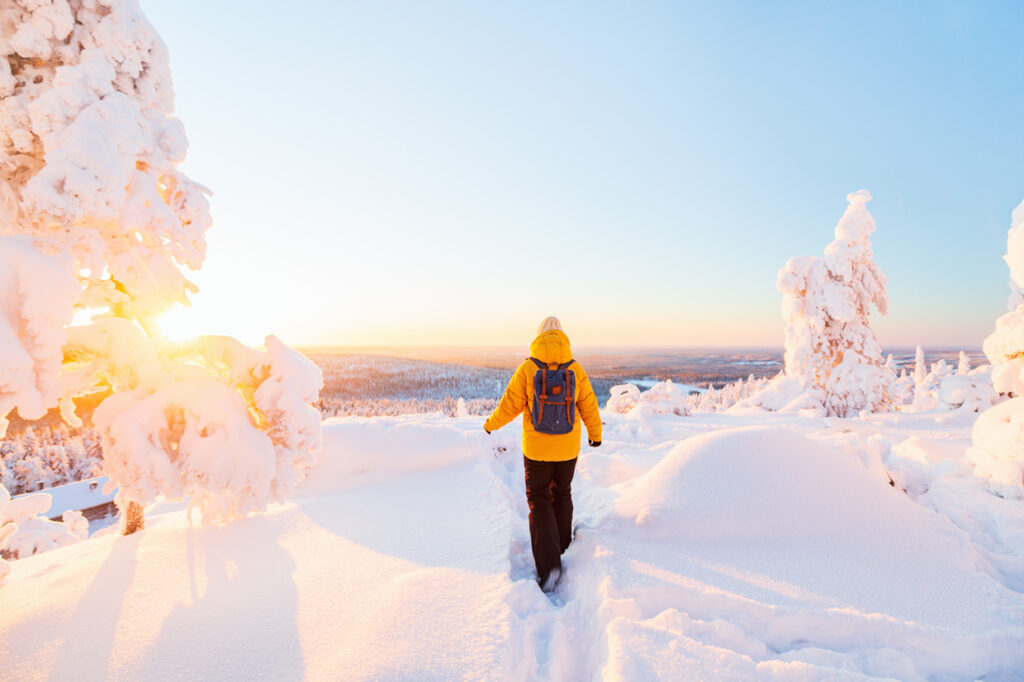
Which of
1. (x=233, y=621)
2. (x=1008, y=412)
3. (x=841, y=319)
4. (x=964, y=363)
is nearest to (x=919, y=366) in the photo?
(x=964, y=363)

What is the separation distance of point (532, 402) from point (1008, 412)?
7.27m

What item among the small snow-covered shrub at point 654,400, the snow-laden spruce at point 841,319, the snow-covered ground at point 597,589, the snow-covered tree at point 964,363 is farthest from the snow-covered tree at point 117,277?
the snow-covered tree at point 964,363

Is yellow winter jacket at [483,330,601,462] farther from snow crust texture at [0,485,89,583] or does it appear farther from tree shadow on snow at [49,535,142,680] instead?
snow crust texture at [0,485,89,583]

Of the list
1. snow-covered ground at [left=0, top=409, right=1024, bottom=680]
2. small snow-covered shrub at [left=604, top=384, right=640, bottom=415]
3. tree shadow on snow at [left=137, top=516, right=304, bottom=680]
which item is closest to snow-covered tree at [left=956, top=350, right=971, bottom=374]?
small snow-covered shrub at [left=604, top=384, right=640, bottom=415]

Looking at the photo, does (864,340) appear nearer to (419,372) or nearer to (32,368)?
(32,368)

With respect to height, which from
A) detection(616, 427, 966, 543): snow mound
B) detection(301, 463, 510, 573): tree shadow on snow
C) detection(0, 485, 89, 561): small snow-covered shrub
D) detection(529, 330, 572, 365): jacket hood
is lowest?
detection(0, 485, 89, 561): small snow-covered shrub

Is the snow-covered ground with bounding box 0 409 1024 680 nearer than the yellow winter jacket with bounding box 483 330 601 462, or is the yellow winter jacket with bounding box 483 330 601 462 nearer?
the snow-covered ground with bounding box 0 409 1024 680

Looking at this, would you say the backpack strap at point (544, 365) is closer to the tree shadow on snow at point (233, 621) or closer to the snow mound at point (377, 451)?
the tree shadow on snow at point (233, 621)

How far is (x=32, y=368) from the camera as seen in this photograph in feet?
9.96

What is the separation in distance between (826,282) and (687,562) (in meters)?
19.3

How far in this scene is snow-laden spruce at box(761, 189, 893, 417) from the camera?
54.1 feet

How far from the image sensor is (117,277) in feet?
16.3

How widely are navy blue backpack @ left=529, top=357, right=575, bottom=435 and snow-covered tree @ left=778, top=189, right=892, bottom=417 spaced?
18947 millimetres

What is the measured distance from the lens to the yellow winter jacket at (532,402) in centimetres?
362
